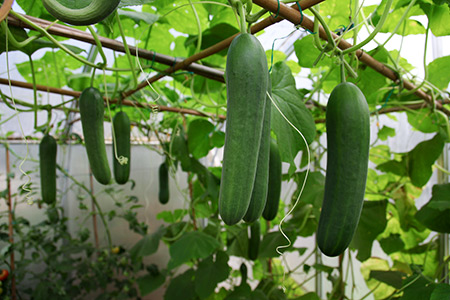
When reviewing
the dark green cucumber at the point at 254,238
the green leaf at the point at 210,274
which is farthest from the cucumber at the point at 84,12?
the green leaf at the point at 210,274

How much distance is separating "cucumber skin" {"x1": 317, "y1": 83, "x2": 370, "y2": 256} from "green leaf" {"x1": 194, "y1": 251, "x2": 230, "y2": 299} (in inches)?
42.5

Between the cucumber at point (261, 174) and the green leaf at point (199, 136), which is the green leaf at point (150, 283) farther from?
the cucumber at point (261, 174)

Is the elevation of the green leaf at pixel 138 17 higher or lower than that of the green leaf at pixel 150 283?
higher

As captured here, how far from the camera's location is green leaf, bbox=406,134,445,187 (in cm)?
117

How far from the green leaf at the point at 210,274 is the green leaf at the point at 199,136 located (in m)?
0.52

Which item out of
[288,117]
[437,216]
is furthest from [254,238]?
[288,117]

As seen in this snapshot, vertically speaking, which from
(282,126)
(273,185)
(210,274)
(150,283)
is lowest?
(150,283)

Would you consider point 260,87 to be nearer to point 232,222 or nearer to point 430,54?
point 232,222

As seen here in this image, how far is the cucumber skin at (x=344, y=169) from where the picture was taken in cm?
44

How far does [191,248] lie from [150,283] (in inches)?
30.7

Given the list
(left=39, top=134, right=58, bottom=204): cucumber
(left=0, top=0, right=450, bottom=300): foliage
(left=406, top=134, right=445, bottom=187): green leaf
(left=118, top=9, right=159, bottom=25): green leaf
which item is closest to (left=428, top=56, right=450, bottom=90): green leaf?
(left=0, top=0, right=450, bottom=300): foliage

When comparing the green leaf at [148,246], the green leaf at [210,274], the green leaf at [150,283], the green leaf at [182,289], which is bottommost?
the green leaf at [150,283]

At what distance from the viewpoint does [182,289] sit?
5.46ft

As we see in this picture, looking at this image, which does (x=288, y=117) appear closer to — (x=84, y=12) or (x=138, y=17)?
(x=84, y=12)
